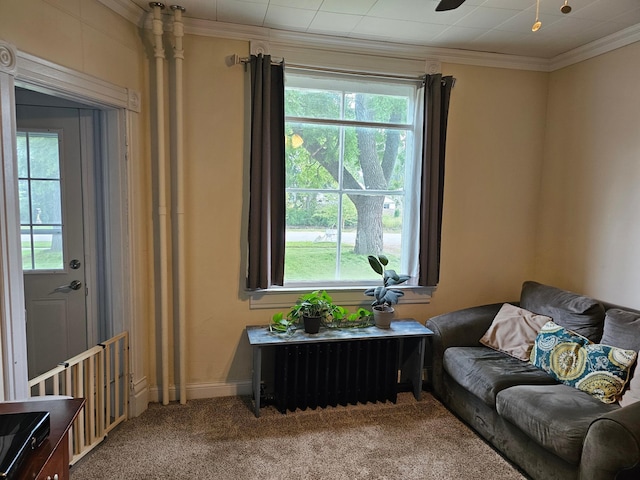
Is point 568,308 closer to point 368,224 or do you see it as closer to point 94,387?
point 368,224

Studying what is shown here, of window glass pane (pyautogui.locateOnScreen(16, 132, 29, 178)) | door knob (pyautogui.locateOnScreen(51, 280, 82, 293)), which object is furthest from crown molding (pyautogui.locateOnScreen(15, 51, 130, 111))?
door knob (pyautogui.locateOnScreen(51, 280, 82, 293))

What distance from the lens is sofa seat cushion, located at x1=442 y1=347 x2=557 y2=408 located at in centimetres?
248

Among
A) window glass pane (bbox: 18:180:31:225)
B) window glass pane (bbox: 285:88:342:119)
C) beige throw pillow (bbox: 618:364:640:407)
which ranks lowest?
beige throw pillow (bbox: 618:364:640:407)

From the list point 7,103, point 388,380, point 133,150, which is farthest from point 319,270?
point 7,103

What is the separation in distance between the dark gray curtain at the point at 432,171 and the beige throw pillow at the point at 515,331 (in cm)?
55

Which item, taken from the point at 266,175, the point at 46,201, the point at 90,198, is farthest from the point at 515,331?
the point at 46,201

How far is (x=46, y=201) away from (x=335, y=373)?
2.24 m

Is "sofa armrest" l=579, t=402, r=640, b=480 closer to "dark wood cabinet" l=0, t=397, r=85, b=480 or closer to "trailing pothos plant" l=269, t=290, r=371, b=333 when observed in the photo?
"trailing pothos plant" l=269, t=290, r=371, b=333

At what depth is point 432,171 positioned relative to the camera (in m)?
3.17

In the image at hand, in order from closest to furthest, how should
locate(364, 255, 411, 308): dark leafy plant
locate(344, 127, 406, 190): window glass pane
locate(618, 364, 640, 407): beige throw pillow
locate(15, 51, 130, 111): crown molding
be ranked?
locate(15, 51, 130, 111): crown molding, locate(618, 364, 640, 407): beige throw pillow, locate(364, 255, 411, 308): dark leafy plant, locate(344, 127, 406, 190): window glass pane

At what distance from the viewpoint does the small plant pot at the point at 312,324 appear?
287 centimetres

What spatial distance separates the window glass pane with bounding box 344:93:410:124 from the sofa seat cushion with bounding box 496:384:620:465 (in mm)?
2082

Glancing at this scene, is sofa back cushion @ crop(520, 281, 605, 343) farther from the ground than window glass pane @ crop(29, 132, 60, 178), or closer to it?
closer to it

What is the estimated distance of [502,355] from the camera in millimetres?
2842
